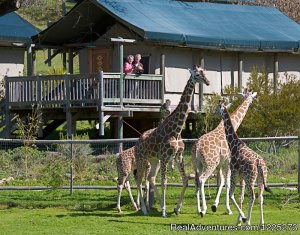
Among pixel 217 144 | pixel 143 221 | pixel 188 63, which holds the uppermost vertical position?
pixel 188 63

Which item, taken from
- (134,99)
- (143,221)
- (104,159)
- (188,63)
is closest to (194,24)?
(188,63)

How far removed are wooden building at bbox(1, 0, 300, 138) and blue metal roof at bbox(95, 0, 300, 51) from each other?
0.04 m

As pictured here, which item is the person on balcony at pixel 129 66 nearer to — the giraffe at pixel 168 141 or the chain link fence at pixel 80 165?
the chain link fence at pixel 80 165

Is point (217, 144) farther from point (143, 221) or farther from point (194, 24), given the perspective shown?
point (194, 24)

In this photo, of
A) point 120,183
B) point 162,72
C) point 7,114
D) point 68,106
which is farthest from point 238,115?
point 7,114

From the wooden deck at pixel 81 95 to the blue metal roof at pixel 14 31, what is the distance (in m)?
2.65

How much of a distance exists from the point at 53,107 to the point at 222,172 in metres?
12.8

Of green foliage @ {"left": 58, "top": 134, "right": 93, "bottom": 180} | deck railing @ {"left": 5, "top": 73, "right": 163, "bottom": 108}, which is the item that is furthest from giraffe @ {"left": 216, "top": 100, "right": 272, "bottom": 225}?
deck railing @ {"left": 5, "top": 73, "right": 163, "bottom": 108}

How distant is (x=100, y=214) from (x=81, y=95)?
38.3ft

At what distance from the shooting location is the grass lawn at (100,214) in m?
15.3

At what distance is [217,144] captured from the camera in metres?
17.3

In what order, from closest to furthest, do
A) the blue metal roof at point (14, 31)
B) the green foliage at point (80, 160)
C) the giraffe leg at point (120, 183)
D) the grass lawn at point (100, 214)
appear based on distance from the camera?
1. the grass lawn at point (100, 214)
2. the giraffe leg at point (120, 183)
3. the green foliage at point (80, 160)
4. the blue metal roof at point (14, 31)

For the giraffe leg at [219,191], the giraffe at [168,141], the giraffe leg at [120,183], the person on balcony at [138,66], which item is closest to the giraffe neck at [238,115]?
the giraffe leg at [219,191]

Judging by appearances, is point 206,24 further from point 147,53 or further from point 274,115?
point 274,115
